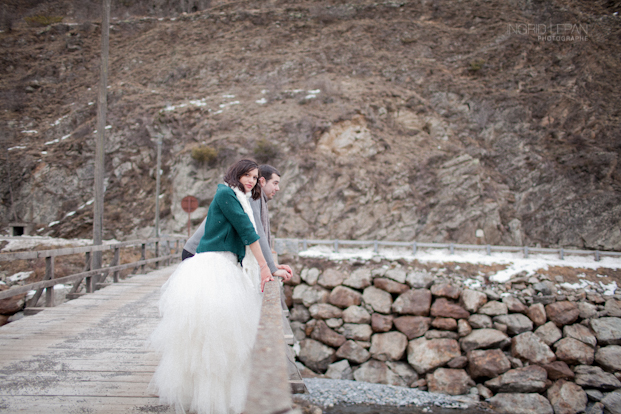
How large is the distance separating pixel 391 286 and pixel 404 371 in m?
2.92

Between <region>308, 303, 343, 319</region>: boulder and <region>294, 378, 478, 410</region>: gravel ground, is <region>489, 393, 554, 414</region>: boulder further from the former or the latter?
<region>308, 303, 343, 319</region>: boulder

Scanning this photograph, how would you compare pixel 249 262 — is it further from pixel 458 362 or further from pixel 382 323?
pixel 458 362

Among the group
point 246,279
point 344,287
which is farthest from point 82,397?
point 344,287

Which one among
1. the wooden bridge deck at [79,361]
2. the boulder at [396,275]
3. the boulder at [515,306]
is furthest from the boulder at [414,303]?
the wooden bridge deck at [79,361]

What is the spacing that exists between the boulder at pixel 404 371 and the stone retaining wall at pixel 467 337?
0.03 meters

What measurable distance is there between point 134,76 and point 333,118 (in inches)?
902

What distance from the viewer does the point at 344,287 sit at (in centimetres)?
1330

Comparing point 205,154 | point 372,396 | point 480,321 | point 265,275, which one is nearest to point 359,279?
point 372,396

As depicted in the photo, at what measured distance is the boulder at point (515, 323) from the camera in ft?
38.2

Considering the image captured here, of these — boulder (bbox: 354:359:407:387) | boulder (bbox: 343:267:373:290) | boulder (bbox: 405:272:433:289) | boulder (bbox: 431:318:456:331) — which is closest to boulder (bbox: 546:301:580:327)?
boulder (bbox: 431:318:456:331)

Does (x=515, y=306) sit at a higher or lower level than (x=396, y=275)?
lower

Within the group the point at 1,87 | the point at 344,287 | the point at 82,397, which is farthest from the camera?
the point at 1,87

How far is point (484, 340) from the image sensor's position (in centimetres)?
1132

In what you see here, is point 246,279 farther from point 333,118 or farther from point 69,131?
point 69,131
